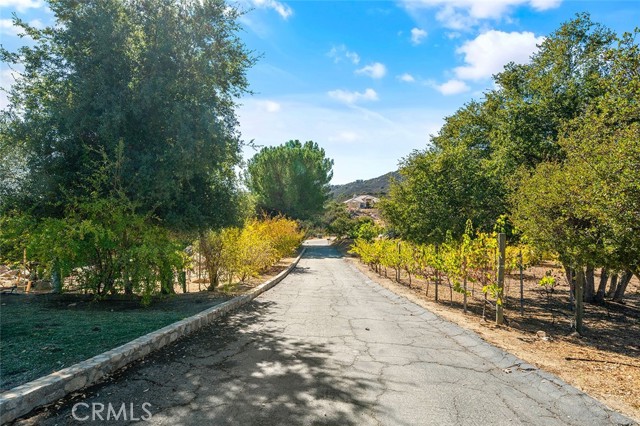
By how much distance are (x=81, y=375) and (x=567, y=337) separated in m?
8.90

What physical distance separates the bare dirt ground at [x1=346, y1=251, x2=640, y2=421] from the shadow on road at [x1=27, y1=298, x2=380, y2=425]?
9.38 feet

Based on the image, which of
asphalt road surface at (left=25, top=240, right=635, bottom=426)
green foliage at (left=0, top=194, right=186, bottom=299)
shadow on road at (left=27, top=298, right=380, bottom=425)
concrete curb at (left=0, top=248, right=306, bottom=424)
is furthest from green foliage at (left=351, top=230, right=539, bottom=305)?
green foliage at (left=0, top=194, right=186, bottom=299)

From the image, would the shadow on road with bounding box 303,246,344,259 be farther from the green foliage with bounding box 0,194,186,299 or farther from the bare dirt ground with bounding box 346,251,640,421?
the green foliage with bounding box 0,194,186,299

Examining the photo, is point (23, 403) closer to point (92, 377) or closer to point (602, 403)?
point (92, 377)

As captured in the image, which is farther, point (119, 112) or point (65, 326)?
point (119, 112)

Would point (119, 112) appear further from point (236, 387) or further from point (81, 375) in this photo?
point (236, 387)

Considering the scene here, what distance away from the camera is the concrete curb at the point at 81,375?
309 cm

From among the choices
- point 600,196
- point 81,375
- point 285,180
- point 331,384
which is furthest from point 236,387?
point 285,180

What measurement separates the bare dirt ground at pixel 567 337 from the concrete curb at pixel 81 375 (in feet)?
17.6

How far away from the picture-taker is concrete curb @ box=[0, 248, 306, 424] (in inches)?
122

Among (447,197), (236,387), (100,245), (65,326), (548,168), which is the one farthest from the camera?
(447,197)

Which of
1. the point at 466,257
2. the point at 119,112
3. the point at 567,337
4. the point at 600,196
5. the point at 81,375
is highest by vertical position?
the point at 119,112

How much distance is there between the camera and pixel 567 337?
25.1 feet

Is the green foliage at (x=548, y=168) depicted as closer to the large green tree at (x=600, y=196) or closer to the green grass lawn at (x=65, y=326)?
the large green tree at (x=600, y=196)
